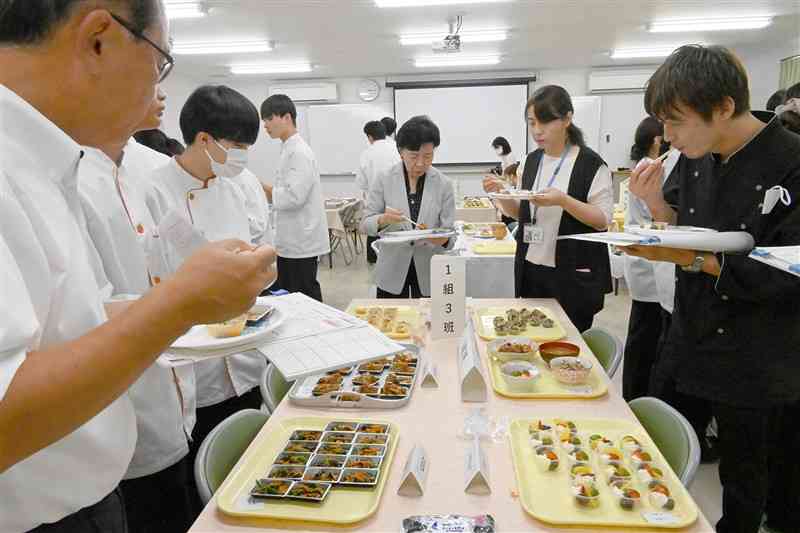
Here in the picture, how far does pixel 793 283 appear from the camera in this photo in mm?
1283

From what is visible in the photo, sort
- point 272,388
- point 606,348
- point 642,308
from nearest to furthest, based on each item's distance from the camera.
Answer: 1. point 272,388
2. point 606,348
3. point 642,308

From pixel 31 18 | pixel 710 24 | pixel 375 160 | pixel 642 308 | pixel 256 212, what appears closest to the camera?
pixel 31 18

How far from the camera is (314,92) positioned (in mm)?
8805

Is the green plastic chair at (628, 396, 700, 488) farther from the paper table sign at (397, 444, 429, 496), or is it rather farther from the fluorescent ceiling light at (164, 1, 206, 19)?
the fluorescent ceiling light at (164, 1, 206, 19)

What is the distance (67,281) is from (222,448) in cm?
72

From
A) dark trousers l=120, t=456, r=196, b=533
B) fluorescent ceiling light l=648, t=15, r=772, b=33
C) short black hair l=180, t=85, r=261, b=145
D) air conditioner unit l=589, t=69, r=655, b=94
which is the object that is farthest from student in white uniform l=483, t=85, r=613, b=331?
air conditioner unit l=589, t=69, r=655, b=94

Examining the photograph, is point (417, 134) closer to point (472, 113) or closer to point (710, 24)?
point (710, 24)

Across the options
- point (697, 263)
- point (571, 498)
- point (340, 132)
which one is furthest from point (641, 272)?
point (340, 132)

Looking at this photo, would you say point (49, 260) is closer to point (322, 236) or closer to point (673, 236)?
point (673, 236)

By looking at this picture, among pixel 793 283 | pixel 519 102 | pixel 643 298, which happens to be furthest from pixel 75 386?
pixel 519 102

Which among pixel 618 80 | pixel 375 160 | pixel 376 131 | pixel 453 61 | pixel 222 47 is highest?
pixel 453 61

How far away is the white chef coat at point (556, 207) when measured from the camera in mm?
2217

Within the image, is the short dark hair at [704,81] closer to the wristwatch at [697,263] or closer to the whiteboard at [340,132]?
the wristwatch at [697,263]

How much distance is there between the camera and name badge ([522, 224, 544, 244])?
2297mm
